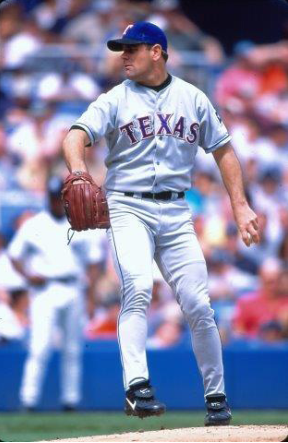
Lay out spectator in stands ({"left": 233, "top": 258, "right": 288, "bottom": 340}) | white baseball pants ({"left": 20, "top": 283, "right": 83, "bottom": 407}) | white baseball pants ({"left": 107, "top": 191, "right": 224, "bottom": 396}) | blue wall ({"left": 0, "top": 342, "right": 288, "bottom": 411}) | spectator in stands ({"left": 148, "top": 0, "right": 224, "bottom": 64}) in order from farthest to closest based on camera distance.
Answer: spectator in stands ({"left": 148, "top": 0, "right": 224, "bottom": 64}) → spectator in stands ({"left": 233, "top": 258, "right": 288, "bottom": 340}) → blue wall ({"left": 0, "top": 342, "right": 288, "bottom": 411}) → white baseball pants ({"left": 20, "top": 283, "right": 83, "bottom": 407}) → white baseball pants ({"left": 107, "top": 191, "right": 224, "bottom": 396})

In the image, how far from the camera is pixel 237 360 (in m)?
8.70

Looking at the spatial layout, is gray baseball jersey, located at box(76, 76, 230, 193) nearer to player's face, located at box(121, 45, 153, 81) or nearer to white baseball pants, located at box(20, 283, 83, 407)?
player's face, located at box(121, 45, 153, 81)

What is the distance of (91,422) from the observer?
750cm

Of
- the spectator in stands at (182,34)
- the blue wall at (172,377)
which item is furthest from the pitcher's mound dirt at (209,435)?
the spectator in stands at (182,34)

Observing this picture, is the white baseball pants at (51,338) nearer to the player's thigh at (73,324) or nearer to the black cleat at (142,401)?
the player's thigh at (73,324)

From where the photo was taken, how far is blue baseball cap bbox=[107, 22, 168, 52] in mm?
4957

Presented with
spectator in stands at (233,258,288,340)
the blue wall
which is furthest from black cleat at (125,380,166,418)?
spectator in stands at (233,258,288,340)

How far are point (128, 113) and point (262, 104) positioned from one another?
244 inches

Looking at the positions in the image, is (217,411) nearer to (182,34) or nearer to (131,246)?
(131,246)

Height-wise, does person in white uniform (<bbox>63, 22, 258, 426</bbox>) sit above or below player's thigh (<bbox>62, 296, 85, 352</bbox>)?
above

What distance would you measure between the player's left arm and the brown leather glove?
660 mm

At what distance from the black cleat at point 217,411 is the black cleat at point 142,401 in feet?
1.58

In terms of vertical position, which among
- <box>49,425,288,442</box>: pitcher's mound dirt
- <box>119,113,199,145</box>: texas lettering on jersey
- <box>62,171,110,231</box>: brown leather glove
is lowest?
<box>49,425,288,442</box>: pitcher's mound dirt

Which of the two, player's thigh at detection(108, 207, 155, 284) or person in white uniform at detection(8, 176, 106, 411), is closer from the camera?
player's thigh at detection(108, 207, 155, 284)
